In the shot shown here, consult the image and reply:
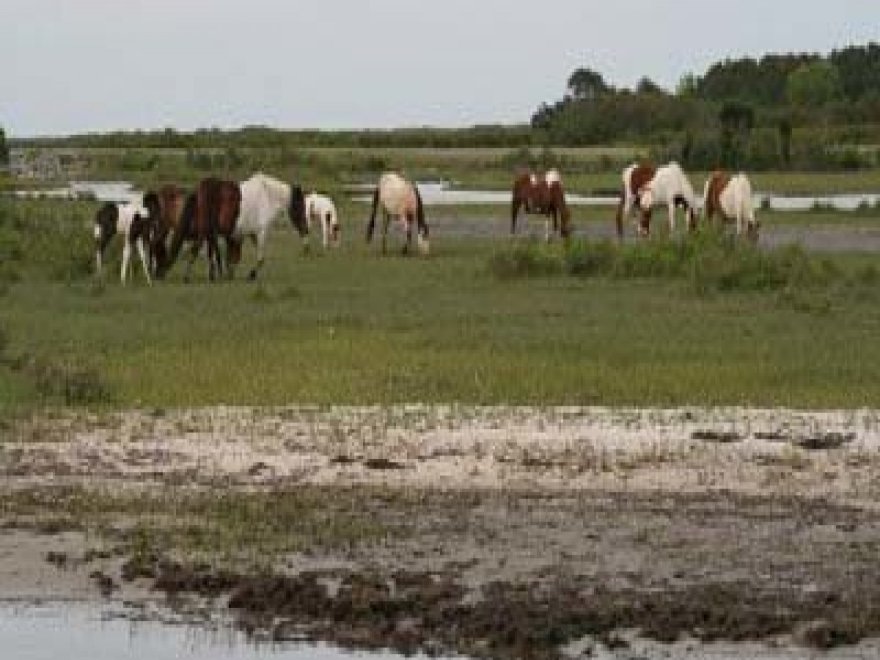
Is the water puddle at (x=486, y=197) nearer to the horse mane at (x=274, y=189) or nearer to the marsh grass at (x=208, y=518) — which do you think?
the horse mane at (x=274, y=189)

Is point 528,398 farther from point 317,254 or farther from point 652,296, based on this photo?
point 317,254

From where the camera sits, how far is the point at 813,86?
11219 centimetres

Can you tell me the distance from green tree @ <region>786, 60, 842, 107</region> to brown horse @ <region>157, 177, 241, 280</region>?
81134mm

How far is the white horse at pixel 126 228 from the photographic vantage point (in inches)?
1153

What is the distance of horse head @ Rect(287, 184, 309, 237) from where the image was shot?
33334 millimetres

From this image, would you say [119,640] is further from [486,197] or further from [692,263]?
[486,197]

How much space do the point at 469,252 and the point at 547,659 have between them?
25.7 meters

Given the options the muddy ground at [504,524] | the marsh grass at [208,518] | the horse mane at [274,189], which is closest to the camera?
the muddy ground at [504,524]

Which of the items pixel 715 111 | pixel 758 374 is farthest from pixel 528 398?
pixel 715 111

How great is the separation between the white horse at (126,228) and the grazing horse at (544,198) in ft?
35.1

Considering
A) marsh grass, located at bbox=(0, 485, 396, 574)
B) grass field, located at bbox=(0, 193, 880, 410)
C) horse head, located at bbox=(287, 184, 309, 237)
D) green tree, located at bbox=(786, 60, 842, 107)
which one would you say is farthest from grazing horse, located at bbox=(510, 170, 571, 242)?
green tree, located at bbox=(786, 60, 842, 107)

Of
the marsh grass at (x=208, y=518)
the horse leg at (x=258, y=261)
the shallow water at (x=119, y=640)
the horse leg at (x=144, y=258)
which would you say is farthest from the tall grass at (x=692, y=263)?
the shallow water at (x=119, y=640)

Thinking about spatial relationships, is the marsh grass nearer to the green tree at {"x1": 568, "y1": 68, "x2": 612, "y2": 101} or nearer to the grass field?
the grass field

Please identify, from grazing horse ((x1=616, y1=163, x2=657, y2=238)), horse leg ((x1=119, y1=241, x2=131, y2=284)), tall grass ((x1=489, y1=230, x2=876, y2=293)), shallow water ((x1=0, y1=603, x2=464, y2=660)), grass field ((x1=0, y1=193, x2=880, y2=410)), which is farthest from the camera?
grazing horse ((x1=616, y1=163, x2=657, y2=238))
